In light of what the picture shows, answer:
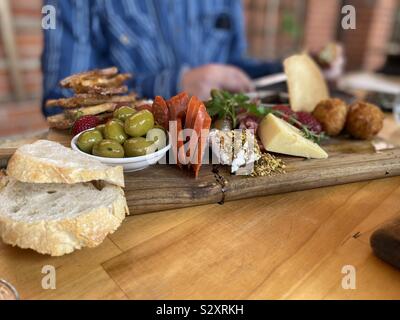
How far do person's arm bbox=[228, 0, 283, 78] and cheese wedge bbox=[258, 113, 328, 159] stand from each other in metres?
1.33

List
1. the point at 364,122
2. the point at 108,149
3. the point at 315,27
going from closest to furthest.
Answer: the point at 108,149 < the point at 364,122 < the point at 315,27

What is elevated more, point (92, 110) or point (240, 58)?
point (240, 58)

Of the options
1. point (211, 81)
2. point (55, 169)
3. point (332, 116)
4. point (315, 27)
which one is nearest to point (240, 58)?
point (211, 81)

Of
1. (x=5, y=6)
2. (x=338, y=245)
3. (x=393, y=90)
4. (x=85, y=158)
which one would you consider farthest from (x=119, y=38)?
(x=338, y=245)

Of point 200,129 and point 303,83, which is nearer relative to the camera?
point 200,129

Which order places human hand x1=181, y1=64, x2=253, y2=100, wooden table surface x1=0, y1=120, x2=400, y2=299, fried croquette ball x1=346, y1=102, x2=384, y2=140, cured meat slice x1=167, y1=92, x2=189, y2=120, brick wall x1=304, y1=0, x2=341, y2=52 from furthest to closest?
1. brick wall x1=304, y1=0, x2=341, y2=52
2. human hand x1=181, y1=64, x2=253, y2=100
3. fried croquette ball x1=346, y1=102, x2=384, y2=140
4. cured meat slice x1=167, y1=92, x2=189, y2=120
5. wooden table surface x1=0, y1=120, x2=400, y2=299

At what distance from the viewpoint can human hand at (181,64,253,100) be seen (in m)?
1.59

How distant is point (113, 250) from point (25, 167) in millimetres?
232

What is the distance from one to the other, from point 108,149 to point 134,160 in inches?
2.4

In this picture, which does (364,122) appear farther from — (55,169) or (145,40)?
(145,40)

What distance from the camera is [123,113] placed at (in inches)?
34.0

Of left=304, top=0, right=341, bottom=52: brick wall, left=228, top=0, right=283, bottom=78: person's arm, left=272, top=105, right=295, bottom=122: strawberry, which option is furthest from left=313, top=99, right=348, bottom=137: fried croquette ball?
left=304, top=0, right=341, bottom=52: brick wall

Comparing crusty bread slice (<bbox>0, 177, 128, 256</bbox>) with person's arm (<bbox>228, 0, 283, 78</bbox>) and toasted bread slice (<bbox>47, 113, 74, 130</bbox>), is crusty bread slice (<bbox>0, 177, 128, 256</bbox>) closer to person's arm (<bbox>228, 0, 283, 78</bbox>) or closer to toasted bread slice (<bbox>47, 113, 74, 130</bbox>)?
toasted bread slice (<bbox>47, 113, 74, 130</bbox>)

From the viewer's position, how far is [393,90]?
68.3 inches
